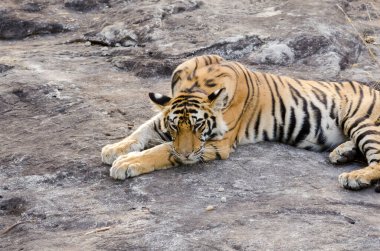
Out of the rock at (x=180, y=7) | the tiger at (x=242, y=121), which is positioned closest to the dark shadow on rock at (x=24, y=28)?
the rock at (x=180, y=7)

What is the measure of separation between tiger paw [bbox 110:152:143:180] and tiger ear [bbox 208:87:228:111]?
0.60 m

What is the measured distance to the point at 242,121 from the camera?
5.01 metres

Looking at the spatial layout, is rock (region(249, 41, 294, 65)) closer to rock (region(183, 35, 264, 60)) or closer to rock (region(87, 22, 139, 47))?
rock (region(183, 35, 264, 60))

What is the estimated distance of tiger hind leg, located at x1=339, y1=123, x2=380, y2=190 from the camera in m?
4.38

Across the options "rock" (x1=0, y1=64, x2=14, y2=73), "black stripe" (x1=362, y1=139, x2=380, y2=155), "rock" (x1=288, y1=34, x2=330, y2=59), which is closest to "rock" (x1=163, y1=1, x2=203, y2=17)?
"rock" (x1=288, y1=34, x2=330, y2=59)

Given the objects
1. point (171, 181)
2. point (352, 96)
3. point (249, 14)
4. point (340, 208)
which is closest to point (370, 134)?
point (352, 96)

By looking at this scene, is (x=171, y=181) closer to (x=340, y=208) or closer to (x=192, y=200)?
(x=192, y=200)

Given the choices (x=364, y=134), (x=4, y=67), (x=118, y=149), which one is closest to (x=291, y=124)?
(x=364, y=134)

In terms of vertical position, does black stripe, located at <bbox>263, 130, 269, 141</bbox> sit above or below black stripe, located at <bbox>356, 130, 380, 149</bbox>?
below

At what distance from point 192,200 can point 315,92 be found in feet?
5.35

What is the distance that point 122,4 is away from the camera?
28.1 feet

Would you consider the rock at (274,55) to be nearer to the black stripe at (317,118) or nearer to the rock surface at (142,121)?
→ the rock surface at (142,121)

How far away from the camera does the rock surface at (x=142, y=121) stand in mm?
3803

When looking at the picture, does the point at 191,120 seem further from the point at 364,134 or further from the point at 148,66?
the point at 148,66
